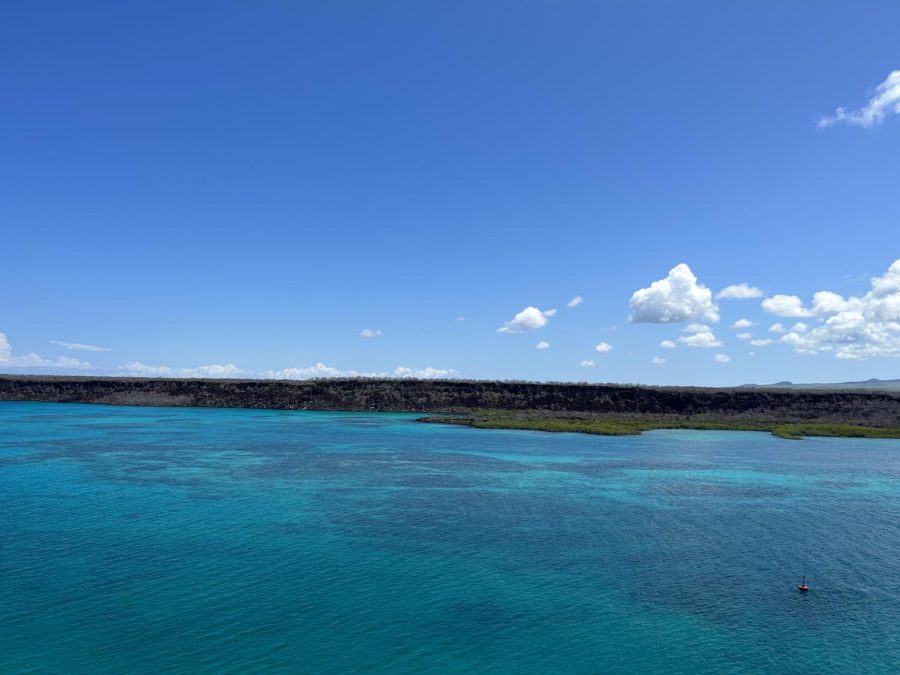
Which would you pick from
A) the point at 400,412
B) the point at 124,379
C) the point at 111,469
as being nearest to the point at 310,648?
the point at 111,469

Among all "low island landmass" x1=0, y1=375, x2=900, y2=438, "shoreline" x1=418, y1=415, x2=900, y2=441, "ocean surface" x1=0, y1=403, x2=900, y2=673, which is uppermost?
"low island landmass" x1=0, y1=375, x2=900, y2=438

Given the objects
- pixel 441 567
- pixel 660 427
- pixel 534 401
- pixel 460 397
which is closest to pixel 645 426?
pixel 660 427

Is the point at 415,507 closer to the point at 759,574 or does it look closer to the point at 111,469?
the point at 759,574

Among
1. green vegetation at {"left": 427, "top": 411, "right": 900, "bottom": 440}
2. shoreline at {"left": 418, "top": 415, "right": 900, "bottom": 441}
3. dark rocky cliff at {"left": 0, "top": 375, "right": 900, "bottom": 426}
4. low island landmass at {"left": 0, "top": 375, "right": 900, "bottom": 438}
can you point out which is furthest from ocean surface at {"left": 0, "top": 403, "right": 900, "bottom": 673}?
dark rocky cliff at {"left": 0, "top": 375, "right": 900, "bottom": 426}

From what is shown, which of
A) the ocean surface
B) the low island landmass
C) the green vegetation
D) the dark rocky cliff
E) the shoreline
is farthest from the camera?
the dark rocky cliff

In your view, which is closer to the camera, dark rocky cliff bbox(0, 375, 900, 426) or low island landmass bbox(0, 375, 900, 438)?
low island landmass bbox(0, 375, 900, 438)

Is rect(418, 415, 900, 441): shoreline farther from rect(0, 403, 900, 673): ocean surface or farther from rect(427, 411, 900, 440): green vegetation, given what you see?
rect(0, 403, 900, 673): ocean surface

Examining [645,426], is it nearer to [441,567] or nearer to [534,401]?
[534,401]

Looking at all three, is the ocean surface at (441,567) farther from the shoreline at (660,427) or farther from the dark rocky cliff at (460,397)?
the dark rocky cliff at (460,397)
